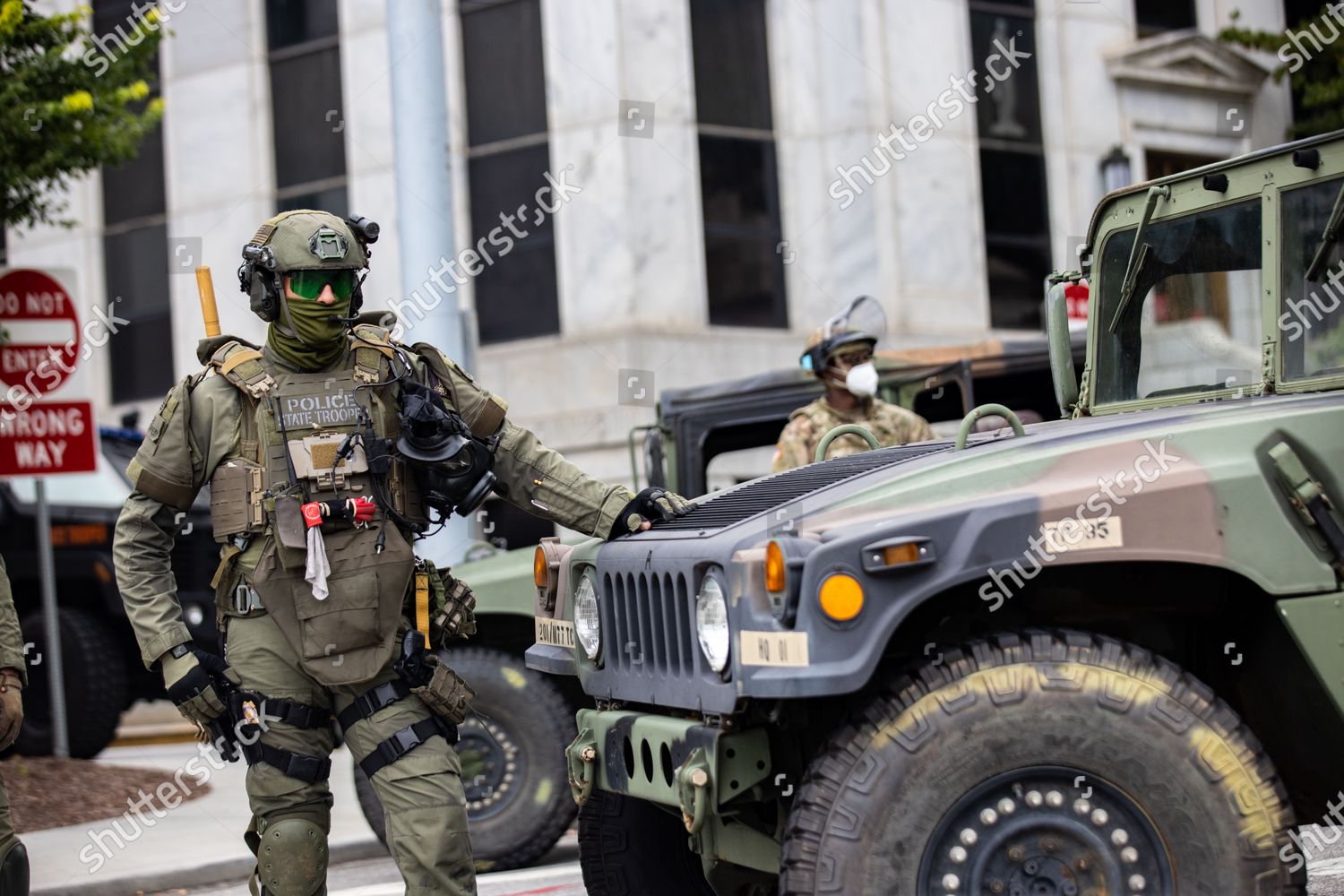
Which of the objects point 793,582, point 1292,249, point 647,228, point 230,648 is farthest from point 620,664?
point 647,228

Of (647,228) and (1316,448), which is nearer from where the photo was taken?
(1316,448)

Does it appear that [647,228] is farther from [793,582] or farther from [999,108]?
[793,582]

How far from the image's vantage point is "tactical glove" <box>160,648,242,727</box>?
4.51m

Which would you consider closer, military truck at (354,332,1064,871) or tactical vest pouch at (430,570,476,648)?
tactical vest pouch at (430,570,476,648)

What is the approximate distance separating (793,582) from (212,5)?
16.8 metres

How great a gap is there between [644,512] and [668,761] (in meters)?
0.82

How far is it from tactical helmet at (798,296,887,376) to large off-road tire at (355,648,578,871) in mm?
1753

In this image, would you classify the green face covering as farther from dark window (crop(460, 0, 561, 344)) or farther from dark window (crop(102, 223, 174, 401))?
dark window (crop(102, 223, 174, 401))

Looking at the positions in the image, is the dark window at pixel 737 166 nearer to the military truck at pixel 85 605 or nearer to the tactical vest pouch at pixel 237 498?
the military truck at pixel 85 605

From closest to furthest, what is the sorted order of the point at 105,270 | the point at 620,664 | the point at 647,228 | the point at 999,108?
the point at 620,664
the point at 647,228
the point at 999,108
the point at 105,270

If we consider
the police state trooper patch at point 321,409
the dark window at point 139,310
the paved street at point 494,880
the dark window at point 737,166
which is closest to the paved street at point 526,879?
the paved street at point 494,880

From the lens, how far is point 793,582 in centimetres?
363

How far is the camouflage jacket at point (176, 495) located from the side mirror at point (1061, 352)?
146 centimetres

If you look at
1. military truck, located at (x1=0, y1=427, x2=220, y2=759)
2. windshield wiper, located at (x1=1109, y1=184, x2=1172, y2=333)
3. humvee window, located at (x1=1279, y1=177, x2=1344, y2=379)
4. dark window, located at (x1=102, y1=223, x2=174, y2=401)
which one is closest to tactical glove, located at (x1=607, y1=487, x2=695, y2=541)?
windshield wiper, located at (x1=1109, y1=184, x2=1172, y2=333)
